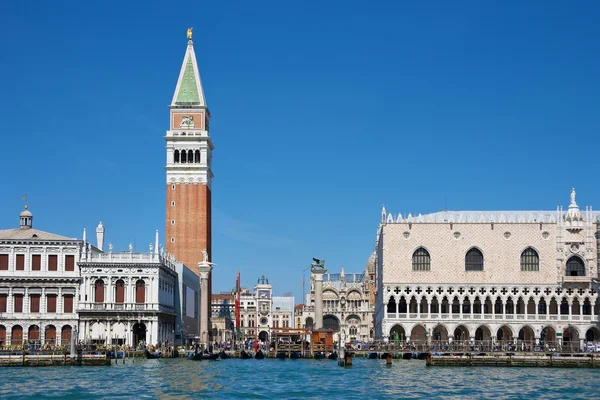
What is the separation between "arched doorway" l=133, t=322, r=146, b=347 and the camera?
78.9 meters

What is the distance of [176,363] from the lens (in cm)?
6569

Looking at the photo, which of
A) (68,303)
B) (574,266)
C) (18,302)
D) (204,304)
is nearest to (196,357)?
(204,304)

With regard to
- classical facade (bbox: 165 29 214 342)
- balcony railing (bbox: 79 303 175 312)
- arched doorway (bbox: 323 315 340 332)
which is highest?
classical facade (bbox: 165 29 214 342)

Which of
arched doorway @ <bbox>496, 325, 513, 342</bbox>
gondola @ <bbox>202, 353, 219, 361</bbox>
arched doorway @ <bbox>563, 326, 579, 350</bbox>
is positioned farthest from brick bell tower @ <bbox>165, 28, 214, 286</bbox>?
arched doorway @ <bbox>563, 326, 579, 350</bbox>

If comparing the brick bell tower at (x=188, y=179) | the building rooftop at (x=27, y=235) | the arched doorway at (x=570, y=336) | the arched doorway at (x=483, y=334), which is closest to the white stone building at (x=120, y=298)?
the building rooftop at (x=27, y=235)

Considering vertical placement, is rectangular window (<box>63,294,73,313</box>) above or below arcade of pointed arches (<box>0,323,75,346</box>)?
above

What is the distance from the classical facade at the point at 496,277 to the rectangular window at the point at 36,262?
28832mm

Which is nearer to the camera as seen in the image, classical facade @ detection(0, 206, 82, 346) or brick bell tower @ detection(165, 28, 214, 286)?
classical facade @ detection(0, 206, 82, 346)

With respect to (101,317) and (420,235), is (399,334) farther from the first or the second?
(101,317)

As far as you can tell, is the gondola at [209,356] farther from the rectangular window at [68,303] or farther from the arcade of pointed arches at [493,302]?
the arcade of pointed arches at [493,302]

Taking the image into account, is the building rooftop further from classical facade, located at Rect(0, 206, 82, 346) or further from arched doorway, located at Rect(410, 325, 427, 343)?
arched doorway, located at Rect(410, 325, 427, 343)

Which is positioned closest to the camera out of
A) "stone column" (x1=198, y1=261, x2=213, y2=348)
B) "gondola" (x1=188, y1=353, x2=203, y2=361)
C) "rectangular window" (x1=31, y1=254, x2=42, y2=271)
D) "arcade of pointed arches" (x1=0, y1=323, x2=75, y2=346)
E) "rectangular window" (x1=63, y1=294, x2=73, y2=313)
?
"gondola" (x1=188, y1=353, x2=203, y2=361)

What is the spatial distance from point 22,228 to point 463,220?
3964cm

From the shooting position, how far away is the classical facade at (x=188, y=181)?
10488 centimetres
